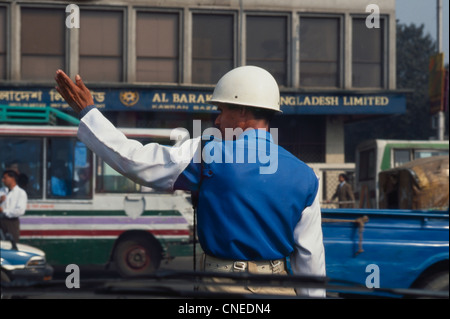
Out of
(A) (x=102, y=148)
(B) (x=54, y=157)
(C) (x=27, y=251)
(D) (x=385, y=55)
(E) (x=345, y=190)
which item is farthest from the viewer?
(D) (x=385, y=55)

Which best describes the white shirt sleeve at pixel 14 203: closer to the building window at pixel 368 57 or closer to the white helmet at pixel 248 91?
the white helmet at pixel 248 91

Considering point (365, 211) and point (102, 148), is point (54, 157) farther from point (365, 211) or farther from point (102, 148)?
point (102, 148)

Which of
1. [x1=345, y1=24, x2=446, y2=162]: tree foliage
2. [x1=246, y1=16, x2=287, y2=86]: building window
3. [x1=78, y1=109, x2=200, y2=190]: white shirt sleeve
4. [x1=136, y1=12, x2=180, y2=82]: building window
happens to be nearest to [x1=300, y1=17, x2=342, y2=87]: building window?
[x1=246, y1=16, x2=287, y2=86]: building window

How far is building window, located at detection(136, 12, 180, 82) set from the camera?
71.6ft

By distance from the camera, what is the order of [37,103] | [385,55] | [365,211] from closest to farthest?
1. [365,211]
2. [37,103]
3. [385,55]

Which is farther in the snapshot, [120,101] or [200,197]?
[120,101]

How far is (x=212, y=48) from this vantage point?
22109mm

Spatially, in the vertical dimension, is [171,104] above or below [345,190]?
above

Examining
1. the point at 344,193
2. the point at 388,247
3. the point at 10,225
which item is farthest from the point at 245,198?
the point at 344,193

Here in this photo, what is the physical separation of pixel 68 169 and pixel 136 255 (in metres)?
1.98

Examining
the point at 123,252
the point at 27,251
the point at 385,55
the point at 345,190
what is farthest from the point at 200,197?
the point at 385,55

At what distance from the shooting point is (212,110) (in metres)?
21.8

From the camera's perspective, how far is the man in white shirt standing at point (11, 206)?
1130 centimetres

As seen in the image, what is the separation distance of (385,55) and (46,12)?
437 inches
